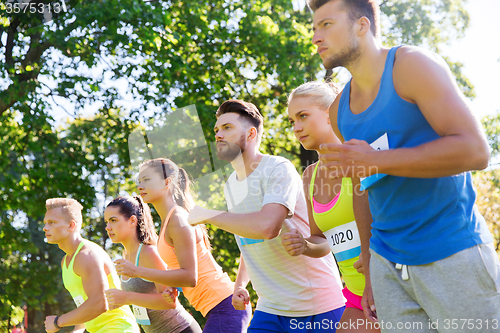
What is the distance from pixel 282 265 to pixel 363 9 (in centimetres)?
171

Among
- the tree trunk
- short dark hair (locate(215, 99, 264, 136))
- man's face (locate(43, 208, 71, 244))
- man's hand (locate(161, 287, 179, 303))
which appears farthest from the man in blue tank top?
the tree trunk

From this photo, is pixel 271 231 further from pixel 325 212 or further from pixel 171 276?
pixel 171 276

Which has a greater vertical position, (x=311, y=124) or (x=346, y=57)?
(x=311, y=124)

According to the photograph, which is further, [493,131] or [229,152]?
[493,131]

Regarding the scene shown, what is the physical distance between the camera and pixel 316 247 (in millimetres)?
2859

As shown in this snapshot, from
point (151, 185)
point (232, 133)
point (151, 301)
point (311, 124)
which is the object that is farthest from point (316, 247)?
point (151, 301)

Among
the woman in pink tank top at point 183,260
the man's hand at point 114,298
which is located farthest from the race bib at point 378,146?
the man's hand at point 114,298

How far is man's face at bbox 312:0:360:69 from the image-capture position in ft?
6.40

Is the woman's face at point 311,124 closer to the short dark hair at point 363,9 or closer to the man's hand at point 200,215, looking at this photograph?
the man's hand at point 200,215

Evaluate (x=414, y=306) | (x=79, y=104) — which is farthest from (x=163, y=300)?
(x=79, y=104)

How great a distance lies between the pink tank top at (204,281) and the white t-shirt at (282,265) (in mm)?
571

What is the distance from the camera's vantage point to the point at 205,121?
11398 millimetres

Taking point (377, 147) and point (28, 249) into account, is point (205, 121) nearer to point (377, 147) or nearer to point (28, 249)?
point (28, 249)

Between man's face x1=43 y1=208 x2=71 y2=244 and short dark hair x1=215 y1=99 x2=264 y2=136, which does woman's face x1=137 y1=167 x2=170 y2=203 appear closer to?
short dark hair x1=215 y1=99 x2=264 y2=136
